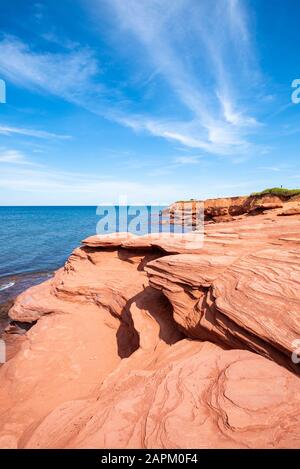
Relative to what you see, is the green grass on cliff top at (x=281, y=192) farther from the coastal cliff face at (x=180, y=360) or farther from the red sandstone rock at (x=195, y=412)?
the red sandstone rock at (x=195, y=412)

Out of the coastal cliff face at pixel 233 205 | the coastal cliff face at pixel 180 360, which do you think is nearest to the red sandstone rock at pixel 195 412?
the coastal cliff face at pixel 180 360

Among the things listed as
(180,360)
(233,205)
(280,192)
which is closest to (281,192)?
(280,192)

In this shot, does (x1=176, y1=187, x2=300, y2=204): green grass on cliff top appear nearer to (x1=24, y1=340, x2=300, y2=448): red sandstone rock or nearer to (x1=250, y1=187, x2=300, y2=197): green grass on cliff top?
(x1=250, y1=187, x2=300, y2=197): green grass on cliff top

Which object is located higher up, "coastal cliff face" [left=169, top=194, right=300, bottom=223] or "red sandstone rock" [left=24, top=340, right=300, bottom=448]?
"coastal cliff face" [left=169, top=194, right=300, bottom=223]

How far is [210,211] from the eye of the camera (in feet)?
189

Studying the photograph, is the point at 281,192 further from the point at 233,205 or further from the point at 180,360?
the point at 180,360

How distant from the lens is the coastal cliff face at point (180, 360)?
466cm

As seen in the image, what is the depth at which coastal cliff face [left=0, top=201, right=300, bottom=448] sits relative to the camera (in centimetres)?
466

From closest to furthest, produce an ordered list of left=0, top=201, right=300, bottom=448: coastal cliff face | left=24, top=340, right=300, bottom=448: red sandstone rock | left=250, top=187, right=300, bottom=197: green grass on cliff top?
left=24, top=340, right=300, bottom=448: red sandstone rock < left=0, top=201, right=300, bottom=448: coastal cliff face < left=250, top=187, right=300, bottom=197: green grass on cliff top

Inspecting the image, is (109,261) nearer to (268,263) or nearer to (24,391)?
(24,391)

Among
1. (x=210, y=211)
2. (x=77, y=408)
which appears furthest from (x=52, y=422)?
(x=210, y=211)

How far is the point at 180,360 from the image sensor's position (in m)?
6.79

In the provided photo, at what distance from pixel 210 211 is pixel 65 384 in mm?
51834

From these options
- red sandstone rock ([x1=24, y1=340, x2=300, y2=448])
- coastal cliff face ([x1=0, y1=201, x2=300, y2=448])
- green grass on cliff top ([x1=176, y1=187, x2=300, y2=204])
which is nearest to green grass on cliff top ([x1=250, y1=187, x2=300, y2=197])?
green grass on cliff top ([x1=176, y1=187, x2=300, y2=204])
